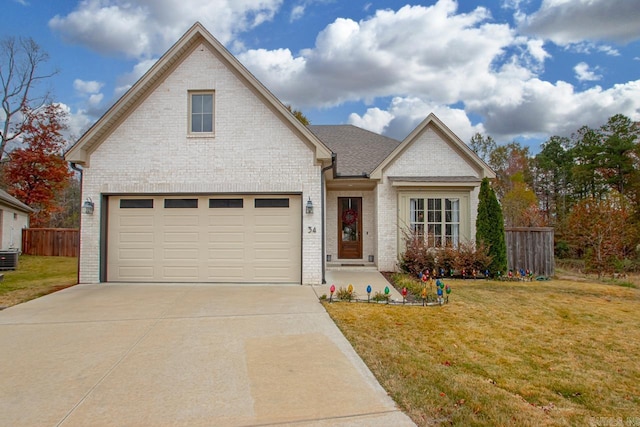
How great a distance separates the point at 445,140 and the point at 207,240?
342 inches

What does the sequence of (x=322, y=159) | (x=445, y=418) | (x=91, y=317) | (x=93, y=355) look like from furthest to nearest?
(x=322, y=159), (x=91, y=317), (x=93, y=355), (x=445, y=418)

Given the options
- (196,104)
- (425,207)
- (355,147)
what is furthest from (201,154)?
(355,147)

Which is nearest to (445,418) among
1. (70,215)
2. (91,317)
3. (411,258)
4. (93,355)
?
(93,355)

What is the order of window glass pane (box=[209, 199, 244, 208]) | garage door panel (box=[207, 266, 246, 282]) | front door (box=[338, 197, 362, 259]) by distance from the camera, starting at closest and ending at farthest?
garage door panel (box=[207, 266, 246, 282]), window glass pane (box=[209, 199, 244, 208]), front door (box=[338, 197, 362, 259])

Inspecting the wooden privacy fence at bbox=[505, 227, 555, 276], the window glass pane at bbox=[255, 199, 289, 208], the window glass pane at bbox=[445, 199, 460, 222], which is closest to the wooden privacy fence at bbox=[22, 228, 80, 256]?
the window glass pane at bbox=[255, 199, 289, 208]

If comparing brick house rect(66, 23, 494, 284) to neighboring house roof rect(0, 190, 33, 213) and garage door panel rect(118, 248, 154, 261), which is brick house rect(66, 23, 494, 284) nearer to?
garage door panel rect(118, 248, 154, 261)

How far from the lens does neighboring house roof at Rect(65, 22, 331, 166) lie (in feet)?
33.4

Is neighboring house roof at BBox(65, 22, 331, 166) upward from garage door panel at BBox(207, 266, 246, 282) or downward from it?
upward

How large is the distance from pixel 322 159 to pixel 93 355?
22.7 ft

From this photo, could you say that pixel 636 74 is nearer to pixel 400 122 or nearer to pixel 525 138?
pixel 400 122

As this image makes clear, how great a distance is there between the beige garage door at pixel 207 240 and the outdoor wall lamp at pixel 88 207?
0.57 meters

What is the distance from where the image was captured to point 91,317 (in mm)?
6992

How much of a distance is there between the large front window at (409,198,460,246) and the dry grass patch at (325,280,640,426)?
4.52 meters

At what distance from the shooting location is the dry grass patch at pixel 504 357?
11.8 ft
